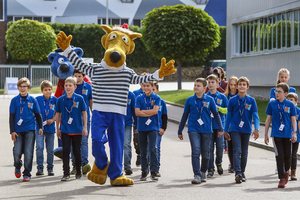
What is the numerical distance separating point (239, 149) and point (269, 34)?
1709 cm

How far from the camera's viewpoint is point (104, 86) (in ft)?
24.2

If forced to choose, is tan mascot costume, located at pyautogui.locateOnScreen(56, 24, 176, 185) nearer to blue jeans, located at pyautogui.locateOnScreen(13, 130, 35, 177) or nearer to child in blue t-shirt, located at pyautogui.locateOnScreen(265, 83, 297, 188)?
blue jeans, located at pyautogui.locateOnScreen(13, 130, 35, 177)

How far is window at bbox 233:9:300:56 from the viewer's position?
21.5 metres

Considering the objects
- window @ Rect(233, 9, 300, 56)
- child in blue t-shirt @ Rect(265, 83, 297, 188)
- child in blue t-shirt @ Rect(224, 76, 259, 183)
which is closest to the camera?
child in blue t-shirt @ Rect(265, 83, 297, 188)

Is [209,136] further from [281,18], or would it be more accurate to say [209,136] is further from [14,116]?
[281,18]

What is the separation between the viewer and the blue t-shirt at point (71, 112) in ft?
25.5

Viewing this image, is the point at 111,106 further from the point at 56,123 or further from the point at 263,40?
the point at 263,40

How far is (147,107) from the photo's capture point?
317 inches

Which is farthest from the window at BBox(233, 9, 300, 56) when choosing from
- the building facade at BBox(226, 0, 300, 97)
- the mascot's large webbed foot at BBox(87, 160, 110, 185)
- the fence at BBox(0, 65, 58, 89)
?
the fence at BBox(0, 65, 58, 89)

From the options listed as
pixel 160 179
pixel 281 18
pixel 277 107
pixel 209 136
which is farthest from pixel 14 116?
pixel 281 18

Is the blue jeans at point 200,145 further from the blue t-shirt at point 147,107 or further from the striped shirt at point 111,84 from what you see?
the striped shirt at point 111,84

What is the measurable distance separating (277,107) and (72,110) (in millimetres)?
3200

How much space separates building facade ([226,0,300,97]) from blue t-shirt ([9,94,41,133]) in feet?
48.4

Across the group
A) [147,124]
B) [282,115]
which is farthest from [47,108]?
[282,115]
